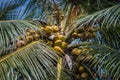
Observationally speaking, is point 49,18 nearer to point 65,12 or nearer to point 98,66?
point 65,12

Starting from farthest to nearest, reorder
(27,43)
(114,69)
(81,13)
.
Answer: (81,13)
(27,43)
(114,69)

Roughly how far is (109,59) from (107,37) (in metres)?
0.91

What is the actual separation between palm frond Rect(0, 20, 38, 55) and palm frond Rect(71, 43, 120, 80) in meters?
0.77

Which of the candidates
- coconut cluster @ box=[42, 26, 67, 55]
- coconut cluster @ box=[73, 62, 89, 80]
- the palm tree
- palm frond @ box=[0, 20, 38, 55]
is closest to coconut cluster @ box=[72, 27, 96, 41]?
the palm tree

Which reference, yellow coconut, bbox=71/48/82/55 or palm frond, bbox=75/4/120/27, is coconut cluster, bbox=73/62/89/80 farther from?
palm frond, bbox=75/4/120/27

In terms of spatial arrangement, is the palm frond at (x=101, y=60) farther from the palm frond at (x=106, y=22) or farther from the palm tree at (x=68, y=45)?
the palm frond at (x=106, y=22)

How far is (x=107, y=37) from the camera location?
570 cm

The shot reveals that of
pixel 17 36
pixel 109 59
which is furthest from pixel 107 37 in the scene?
pixel 17 36

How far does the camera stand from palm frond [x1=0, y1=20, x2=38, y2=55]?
5.14 metres

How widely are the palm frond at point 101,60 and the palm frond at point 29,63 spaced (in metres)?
0.41

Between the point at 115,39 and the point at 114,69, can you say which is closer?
the point at 114,69

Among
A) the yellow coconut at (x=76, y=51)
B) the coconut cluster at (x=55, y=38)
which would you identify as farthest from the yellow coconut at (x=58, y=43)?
the yellow coconut at (x=76, y=51)

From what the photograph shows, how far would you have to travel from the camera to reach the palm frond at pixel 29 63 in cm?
482

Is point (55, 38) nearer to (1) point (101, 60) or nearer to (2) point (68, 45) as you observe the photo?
(2) point (68, 45)
